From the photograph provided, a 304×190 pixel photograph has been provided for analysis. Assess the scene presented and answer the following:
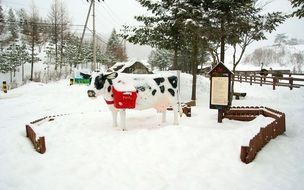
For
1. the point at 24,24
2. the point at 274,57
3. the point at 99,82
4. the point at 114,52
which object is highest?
the point at 24,24

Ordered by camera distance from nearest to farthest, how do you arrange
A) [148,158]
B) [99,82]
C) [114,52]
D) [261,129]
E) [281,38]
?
[148,158] → [261,129] → [99,82] → [114,52] → [281,38]

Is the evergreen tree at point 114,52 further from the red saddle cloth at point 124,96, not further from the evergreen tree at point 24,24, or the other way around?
the red saddle cloth at point 124,96

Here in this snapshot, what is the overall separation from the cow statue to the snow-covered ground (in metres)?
0.71

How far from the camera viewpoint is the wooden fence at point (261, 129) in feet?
17.4

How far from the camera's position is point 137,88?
304 inches

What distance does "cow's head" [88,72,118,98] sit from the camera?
7.59m

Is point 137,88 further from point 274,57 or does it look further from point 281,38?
point 281,38

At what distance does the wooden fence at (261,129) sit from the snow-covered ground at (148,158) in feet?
0.52

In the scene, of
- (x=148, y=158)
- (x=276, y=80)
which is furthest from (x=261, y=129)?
(x=276, y=80)

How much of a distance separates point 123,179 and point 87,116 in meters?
5.35

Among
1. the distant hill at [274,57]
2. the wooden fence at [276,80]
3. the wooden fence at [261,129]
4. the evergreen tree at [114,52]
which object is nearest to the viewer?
the wooden fence at [261,129]

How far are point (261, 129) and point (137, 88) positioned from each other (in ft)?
11.7

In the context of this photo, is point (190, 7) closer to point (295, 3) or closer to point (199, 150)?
point (295, 3)

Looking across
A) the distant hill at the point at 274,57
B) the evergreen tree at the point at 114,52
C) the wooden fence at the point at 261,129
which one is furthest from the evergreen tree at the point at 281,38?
the wooden fence at the point at 261,129
